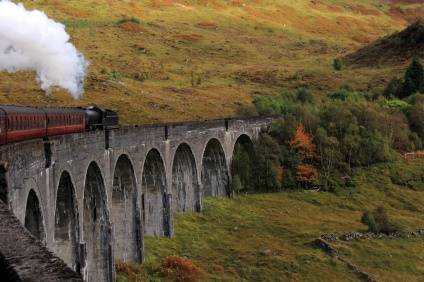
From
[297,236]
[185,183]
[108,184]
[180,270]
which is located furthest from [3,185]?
[185,183]

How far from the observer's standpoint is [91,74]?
299ft

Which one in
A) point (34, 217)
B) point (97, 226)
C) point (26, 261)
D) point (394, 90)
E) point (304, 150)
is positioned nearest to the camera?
point (26, 261)

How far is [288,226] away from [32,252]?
42584 millimetres

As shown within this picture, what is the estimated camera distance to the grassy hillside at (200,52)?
8231 cm

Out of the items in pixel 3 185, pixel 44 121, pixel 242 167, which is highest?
pixel 44 121

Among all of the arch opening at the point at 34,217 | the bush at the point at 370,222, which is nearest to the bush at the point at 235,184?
the bush at the point at 370,222

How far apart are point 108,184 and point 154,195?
1044 centimetres

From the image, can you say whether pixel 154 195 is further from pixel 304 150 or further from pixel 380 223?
pixel 304 150

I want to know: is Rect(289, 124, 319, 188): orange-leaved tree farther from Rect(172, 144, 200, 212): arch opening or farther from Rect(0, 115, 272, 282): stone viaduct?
Rect(172, 144, 200, 212): arch opening

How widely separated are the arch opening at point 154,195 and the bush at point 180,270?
18.1ft

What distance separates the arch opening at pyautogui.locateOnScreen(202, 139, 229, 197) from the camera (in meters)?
57.1

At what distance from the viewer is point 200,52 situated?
128 metres

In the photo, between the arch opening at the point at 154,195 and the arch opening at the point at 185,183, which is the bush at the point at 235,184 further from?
the arch opening at the point at 154,195

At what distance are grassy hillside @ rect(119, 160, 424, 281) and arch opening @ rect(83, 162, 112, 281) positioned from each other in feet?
7.68
